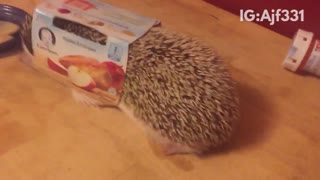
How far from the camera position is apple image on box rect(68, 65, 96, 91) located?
1.23 metres

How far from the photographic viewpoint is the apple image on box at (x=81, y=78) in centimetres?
123

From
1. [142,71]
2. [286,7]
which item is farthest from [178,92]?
[286,7]

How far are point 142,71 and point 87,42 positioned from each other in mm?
161

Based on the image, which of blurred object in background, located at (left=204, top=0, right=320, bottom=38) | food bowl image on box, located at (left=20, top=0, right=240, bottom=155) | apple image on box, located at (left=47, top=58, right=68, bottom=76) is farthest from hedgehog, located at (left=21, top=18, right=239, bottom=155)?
blurred object in background, located at (left=204, top=0, right=320, bottom=38)

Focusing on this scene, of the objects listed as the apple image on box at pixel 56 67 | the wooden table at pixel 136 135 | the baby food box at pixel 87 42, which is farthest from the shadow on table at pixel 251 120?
the apple image on box at pixel 56 67

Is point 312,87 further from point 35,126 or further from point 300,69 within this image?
point 35,126

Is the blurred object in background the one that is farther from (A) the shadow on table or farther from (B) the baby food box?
(B) the baby food box

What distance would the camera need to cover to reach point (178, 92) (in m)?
1.11

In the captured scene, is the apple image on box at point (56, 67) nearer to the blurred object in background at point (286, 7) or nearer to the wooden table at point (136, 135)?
the wooden table at point (136, 135)

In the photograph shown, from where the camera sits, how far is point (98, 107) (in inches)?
50.9

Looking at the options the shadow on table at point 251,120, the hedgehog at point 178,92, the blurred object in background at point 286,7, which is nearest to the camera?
the hedgehog at point 178,92

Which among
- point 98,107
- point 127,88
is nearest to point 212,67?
point 127,88

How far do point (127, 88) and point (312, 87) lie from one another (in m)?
0.57

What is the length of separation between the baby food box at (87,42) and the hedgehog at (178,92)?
0.01 metres
